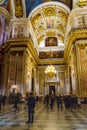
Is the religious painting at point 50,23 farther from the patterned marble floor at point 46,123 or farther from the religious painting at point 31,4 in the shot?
the patterned marble floor at point 46,123

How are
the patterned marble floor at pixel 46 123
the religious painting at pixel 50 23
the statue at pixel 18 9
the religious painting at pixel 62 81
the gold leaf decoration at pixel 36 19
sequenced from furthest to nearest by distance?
1. the religious painting at pixel 62 81
2. the religious painting at pixel 50 23
3. the gold leaf decoration at pixel 36 19
4. the statue at pixel 18 9
5. the patterned marble floor at pixel 46 123

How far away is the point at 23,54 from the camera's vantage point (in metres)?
14.9

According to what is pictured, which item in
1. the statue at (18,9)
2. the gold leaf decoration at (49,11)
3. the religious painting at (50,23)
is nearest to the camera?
the statue at (18,9)

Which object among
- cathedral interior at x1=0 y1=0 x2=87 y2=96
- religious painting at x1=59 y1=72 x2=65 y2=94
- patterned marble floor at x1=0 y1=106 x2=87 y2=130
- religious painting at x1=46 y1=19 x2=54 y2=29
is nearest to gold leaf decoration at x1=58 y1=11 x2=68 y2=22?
cathedral interior at x1=0 y1=0 x2=87 y2=96

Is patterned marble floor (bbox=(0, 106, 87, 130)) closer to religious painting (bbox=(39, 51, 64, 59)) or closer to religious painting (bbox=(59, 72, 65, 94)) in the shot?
religious painting (bbox=(59, 72, 65, 94))

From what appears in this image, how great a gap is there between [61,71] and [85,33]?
33.4 ft

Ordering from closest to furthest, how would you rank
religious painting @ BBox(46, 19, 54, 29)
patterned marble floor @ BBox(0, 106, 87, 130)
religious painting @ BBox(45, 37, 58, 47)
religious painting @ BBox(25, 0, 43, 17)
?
1. patterned marble floor @ BBox(0, 106, 87, 130)
2. religious painting @ BBox(25, 0, 43, 17)
3. religious painting @ BBox(46, 19, 54, 29)
4. religious painting @ BBox(45, 37, 58, 47)

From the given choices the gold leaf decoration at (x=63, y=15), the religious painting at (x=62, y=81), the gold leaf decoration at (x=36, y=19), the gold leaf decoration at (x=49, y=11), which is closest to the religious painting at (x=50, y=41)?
the religious painting at (x=62, y=81)

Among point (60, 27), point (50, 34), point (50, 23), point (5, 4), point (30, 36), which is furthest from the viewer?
point (50, 34)

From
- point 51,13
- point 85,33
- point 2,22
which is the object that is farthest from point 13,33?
point 85,33

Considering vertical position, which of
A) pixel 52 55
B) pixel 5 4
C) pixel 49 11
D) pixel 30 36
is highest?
pixel 5 4

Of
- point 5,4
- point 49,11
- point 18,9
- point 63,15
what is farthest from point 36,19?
point 5,4

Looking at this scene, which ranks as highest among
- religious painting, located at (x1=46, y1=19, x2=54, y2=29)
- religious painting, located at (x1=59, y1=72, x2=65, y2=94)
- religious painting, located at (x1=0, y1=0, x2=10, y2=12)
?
religious painting, located at (x1=0, y1=0, x2=10, y2=12)

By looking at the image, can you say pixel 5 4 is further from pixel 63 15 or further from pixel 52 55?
pixel 52 55
